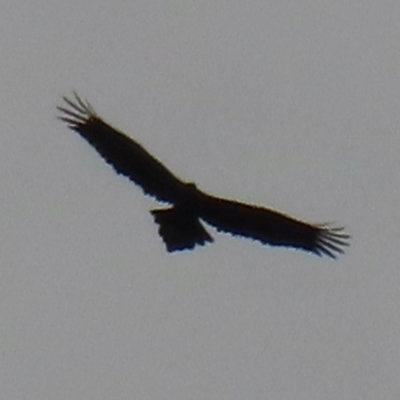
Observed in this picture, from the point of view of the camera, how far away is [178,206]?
15.6 m

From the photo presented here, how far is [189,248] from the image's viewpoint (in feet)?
50.4

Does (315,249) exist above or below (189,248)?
above

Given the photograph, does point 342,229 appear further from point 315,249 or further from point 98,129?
point 98,129

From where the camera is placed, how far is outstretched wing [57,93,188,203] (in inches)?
618

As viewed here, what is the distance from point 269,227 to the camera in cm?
1627

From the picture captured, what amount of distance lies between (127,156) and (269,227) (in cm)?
165

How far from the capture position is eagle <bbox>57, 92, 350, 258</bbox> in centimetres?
1545

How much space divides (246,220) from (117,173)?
55.8 inches

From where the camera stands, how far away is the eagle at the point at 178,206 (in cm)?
1545

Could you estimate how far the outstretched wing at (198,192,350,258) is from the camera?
629 inches

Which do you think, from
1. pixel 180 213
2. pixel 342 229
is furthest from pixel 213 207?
pixel 342 229

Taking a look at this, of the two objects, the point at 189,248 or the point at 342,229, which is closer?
the point at 189,248

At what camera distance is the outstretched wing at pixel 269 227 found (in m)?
16.0

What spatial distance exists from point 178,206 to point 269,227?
1.14m
